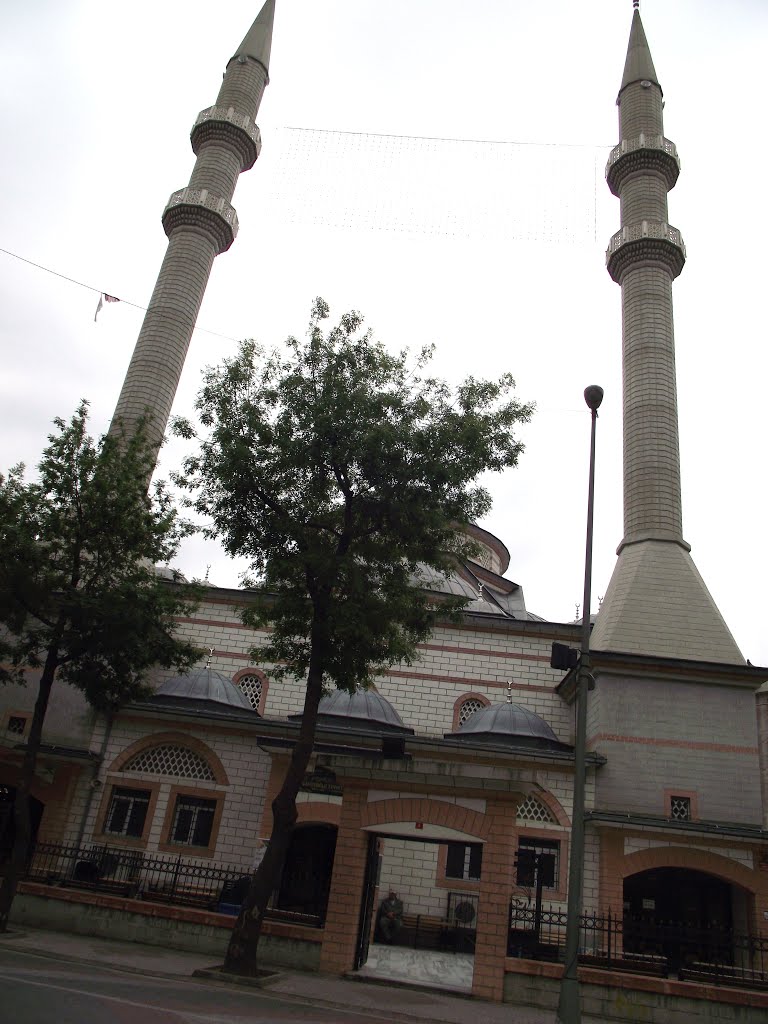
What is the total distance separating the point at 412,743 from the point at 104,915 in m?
7.83

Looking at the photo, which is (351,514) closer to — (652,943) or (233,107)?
(652,943)

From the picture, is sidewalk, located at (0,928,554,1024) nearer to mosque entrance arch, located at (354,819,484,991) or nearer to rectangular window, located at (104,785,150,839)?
mosque entrance arch, located at (354,819,484,991)

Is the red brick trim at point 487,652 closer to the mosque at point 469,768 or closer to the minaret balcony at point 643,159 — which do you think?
the mosque at point 469,768

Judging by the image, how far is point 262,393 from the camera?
44.2 ft

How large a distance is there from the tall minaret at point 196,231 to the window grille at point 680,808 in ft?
57.4

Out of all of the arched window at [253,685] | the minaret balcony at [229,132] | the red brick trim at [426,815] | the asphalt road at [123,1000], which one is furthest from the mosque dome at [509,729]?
the minaret balcony at [229,132]

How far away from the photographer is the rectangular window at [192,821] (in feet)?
61.2

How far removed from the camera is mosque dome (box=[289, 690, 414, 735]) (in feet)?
65.1

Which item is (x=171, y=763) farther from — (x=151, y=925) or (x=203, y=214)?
(x=203, y=214)

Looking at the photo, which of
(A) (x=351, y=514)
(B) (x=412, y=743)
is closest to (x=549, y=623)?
(B) (x=412, y=743)

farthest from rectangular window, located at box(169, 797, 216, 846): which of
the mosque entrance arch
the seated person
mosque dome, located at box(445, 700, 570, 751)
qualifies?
mosque dome, located at box(445, 700, 570, 751)

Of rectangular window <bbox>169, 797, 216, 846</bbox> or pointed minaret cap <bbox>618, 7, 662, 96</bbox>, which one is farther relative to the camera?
pointed minaret cap <bbox>618, 7, 662, 96</bbox>

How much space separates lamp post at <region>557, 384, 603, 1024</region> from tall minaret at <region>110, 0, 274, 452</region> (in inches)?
629

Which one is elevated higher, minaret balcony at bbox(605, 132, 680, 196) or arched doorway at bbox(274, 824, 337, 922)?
minaret balcony at bbox(605, 132, 680, 196)
